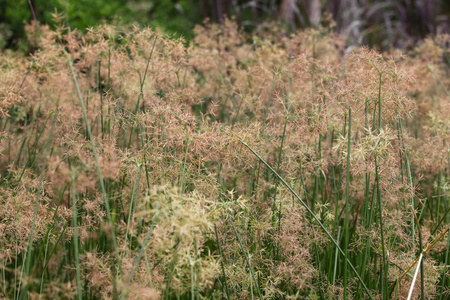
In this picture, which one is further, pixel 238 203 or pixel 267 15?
pixel 267 15

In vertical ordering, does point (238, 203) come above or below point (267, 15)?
below

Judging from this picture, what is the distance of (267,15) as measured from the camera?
26.8 ft

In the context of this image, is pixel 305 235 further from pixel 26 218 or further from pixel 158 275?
pixel 26 218

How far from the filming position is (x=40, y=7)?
332 inches

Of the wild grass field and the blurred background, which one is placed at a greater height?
the blurred background

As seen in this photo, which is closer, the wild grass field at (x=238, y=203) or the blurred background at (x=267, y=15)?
the wild grass field at (x=238, y=203)

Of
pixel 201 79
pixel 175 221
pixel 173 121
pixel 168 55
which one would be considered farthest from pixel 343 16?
pixel 175 221

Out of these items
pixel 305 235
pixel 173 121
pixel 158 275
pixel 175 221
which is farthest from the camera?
pixel 305 235

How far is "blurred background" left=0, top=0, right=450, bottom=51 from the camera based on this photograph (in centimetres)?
603

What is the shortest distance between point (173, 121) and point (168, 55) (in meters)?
0.59

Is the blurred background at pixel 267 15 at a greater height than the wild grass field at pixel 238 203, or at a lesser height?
greater

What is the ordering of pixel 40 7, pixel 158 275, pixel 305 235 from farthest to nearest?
pixel 40 7
pixel 305 235
pixel 158 275

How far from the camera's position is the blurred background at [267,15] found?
19.8 ft

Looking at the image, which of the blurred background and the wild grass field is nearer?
the wild grass field
